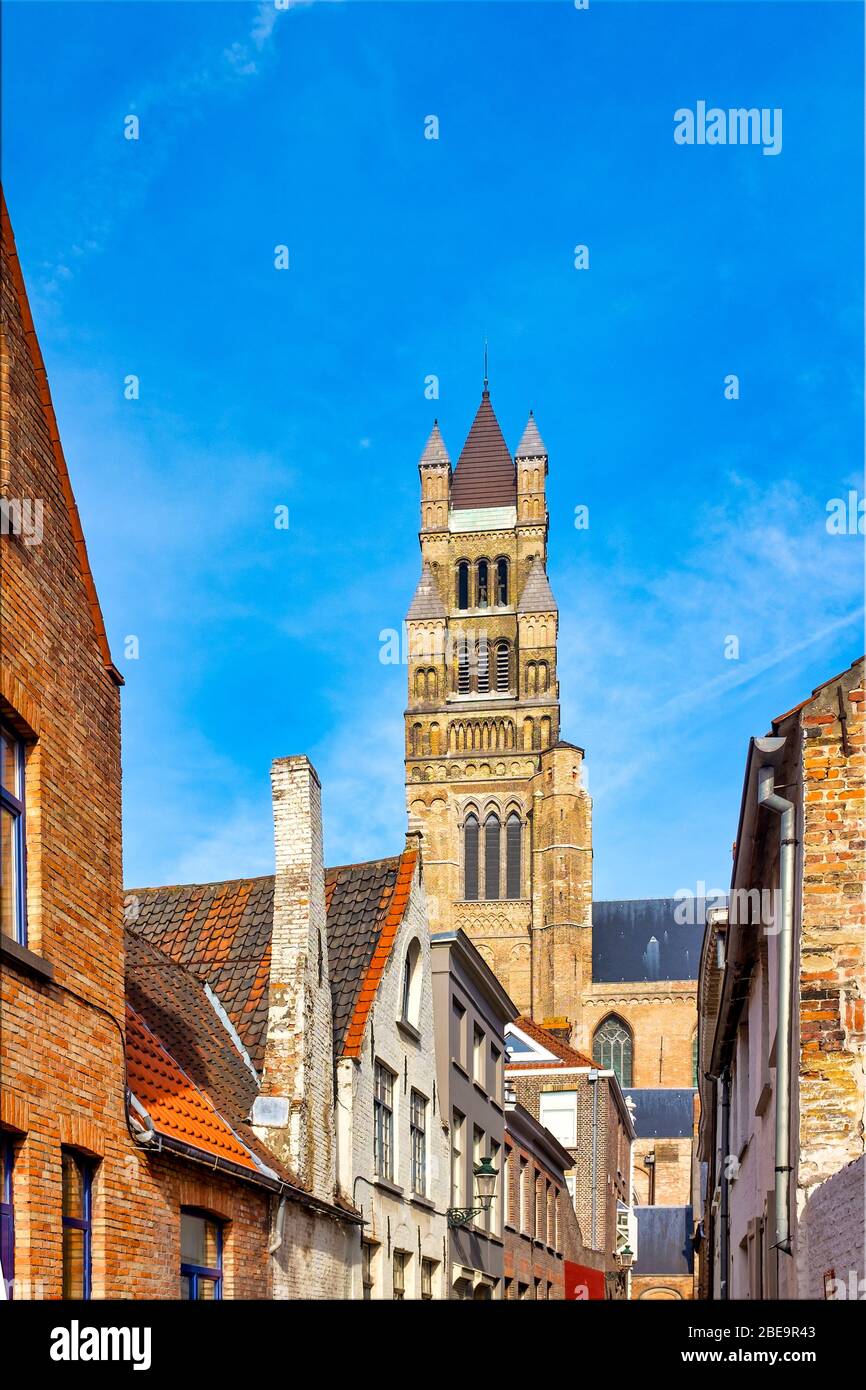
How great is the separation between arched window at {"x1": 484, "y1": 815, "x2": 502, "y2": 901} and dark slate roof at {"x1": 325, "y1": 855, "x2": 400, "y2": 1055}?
73473mm

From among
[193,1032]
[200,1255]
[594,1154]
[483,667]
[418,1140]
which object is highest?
[483,667]

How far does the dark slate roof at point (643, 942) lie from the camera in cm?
9356

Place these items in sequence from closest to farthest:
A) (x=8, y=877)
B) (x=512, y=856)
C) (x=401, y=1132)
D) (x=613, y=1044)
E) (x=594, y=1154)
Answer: (x=8, y=877) → (x=401, y=1132) → (x=594, y=1154) → (x=613, y=1044) → (x=512, y=856)

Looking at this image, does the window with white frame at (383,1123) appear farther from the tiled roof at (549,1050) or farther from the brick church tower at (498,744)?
the brick church tower at (498,744)

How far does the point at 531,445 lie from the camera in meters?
109

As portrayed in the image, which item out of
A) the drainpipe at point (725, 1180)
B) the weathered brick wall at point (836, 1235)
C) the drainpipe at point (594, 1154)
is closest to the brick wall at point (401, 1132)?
the drainpipe at point (725, 1180)

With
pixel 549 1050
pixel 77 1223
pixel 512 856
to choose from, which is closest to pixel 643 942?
pixel 512 856

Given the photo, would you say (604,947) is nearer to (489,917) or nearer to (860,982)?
(489,917)

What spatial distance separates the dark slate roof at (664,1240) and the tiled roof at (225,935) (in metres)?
50.2

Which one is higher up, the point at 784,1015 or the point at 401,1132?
the point at 784,1015

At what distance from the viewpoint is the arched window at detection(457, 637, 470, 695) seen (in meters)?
101

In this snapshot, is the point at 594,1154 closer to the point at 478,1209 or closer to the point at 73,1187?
the point at 478,1209

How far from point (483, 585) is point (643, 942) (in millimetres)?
26039
